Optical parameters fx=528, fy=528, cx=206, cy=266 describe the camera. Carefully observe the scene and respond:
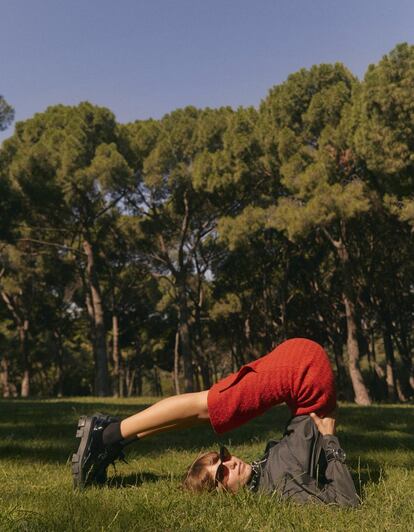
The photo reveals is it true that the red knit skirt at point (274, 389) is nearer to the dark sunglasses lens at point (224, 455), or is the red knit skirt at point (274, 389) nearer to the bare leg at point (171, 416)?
the bare leg at point (171, 416)

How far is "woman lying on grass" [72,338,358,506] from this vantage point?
13.5ft

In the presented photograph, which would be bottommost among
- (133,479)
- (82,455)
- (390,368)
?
(390,368)

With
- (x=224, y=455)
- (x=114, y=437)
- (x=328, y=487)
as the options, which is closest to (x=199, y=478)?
(x=224, y=455)

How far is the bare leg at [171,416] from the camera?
4.19m

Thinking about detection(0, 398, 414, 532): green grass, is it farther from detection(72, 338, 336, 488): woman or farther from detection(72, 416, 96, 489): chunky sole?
detection(72, 338, 336, 488): woman

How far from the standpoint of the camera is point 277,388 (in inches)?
165

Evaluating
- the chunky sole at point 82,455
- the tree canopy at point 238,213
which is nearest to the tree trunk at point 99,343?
the tree canopy at point 238,213

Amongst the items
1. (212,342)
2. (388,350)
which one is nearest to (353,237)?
(388,350)

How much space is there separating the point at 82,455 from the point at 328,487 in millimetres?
1915

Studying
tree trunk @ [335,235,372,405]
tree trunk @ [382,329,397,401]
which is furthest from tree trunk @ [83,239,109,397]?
tree trunk @ [382,329,397,401]

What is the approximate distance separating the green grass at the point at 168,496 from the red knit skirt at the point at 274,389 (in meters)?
0.61

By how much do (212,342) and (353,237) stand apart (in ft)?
69.7

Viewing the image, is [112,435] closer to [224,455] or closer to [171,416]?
[171,416]

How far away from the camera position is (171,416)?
4203 mm
